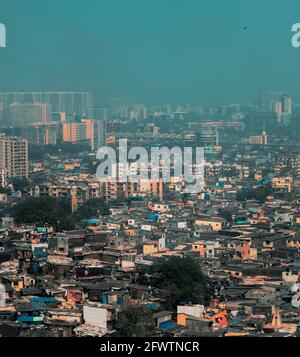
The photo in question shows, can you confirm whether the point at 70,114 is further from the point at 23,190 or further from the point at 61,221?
the point at 61,221

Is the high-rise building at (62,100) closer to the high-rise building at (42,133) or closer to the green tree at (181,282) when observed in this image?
the high-rise building at (42,133)

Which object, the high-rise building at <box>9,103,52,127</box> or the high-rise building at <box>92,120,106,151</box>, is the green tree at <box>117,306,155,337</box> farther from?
the high-rise building at <box>9,103,52,127</box>

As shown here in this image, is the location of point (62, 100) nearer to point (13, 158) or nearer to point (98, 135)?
point (98, 135)

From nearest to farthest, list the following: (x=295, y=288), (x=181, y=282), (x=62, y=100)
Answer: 1. (x=181, y=282)
2. (x=295, y=288)
3. (x=62, y=100)

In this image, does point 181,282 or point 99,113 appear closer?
point 181,282

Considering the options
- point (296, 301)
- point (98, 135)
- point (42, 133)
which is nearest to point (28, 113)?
point (42, 133)
